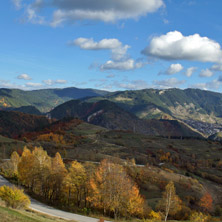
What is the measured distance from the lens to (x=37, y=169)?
223ft

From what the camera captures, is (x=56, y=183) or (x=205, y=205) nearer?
(x=56, y=183)

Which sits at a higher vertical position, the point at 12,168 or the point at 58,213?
the point at 58,213

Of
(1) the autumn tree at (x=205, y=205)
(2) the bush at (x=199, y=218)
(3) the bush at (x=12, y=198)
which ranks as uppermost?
(3) the bush at (x=12, y=198)

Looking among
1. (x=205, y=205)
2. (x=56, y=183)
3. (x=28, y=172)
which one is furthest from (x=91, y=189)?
Result: (x=205, y=205)

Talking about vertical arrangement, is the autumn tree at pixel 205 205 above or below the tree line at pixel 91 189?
below

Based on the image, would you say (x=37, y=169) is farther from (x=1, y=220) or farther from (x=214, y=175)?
(x=214, y=175)

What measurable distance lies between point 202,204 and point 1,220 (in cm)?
7241

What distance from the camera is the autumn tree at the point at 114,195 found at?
54812mm

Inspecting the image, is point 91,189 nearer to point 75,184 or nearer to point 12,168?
point 75,184

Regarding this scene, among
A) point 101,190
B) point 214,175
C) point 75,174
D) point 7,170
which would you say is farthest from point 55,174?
point 214,175

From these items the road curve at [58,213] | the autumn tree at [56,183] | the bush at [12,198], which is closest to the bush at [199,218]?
the road curve at [58,213]

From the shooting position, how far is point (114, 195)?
55031 millimetres

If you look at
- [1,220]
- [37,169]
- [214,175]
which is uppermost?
[1,220]

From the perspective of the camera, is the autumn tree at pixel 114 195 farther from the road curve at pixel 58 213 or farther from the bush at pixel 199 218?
the bush at pixel 199 218
